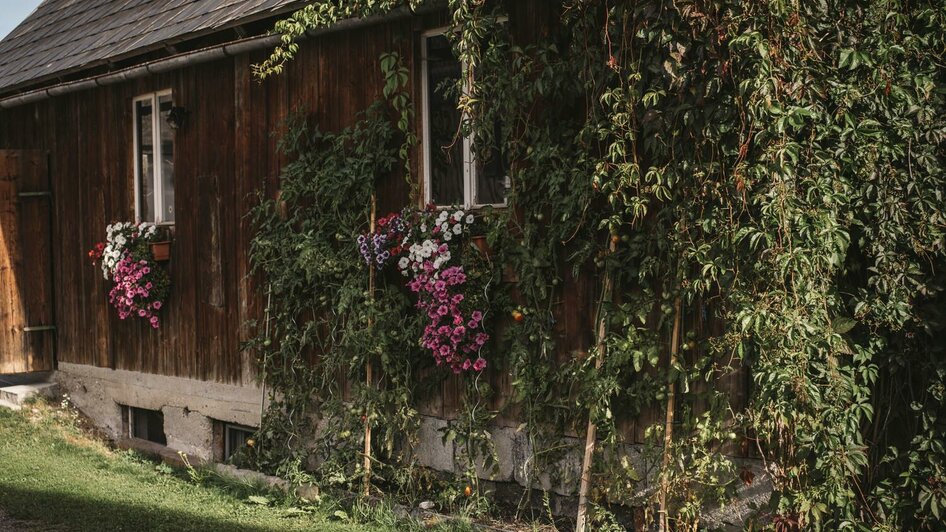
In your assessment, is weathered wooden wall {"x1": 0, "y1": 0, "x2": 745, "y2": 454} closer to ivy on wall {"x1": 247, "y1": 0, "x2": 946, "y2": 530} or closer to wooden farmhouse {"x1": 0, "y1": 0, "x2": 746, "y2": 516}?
wooden farmhouse {"x1": 0, "y1": 0, "x2": 746, "y2": 516}

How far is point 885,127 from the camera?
4.71m

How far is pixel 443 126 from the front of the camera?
6.94 metres

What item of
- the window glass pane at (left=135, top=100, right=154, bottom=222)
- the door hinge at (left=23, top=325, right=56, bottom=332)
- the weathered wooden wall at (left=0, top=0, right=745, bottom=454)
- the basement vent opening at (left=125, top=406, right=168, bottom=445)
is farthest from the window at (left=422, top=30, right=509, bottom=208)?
the door hinge at (left=23, top=325, right=56, bottom=332)

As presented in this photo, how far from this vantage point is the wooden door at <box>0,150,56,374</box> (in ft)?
34.7

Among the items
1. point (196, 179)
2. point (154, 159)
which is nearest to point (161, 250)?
point (196, 179)

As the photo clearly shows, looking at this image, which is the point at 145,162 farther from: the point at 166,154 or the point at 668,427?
the point at 668,427

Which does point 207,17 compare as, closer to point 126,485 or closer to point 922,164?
point 126,485

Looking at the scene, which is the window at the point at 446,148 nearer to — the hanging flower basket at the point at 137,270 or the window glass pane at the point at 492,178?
the window glass pane at the point at 492,178

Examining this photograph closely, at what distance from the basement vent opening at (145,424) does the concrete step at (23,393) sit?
1.36 m

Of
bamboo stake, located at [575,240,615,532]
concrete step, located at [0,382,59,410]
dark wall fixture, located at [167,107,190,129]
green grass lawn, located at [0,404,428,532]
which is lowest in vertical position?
green grass lawn, located at [0,404,428,532]

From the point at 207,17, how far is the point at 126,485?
3962 millimetres

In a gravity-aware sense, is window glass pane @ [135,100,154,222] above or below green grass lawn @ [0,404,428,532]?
above

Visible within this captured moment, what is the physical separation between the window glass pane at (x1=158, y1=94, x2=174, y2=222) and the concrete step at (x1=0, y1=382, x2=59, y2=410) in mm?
2781

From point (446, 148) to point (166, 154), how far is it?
408 cm
